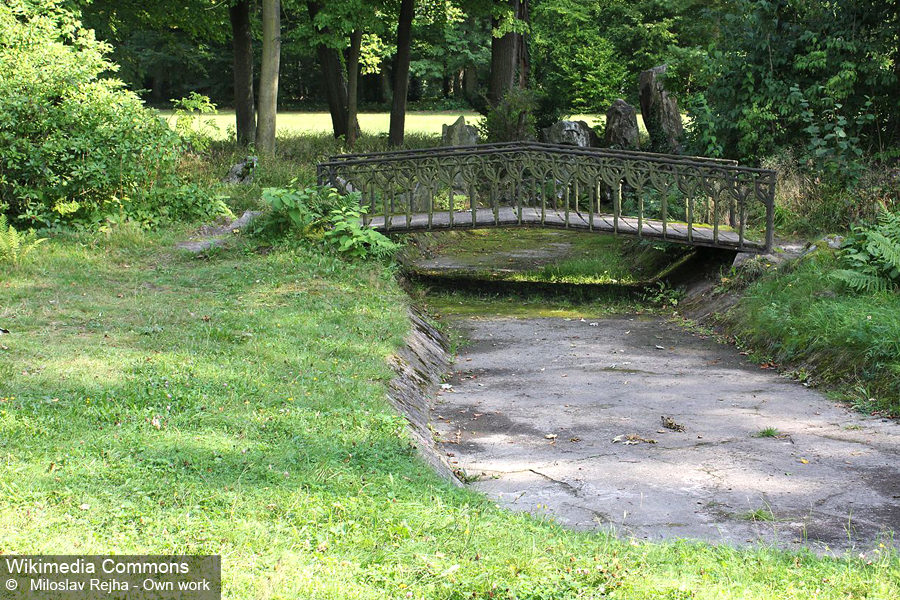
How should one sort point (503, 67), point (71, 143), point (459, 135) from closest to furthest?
point (71, 143) < point (459, 135) < point (503, 67)

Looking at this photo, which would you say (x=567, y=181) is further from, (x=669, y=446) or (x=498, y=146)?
(x=669, y=446)

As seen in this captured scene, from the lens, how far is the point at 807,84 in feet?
58.6

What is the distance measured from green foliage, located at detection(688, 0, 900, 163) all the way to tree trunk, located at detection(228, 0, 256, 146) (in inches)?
430

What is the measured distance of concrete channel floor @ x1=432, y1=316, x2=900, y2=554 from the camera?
6371 millimetres

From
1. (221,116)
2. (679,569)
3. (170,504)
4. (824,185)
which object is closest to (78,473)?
(170,504)

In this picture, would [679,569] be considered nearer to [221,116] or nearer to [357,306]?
[357,306]

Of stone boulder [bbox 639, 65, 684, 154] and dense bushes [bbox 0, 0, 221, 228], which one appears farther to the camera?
stone boulder [bbox 639, 65, 684, 154]

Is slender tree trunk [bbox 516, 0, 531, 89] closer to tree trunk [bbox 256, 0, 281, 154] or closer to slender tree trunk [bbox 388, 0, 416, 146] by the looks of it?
slender tree trunk [bbox 388, 0, 416, 146]

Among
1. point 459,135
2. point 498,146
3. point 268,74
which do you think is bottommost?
point 498,146

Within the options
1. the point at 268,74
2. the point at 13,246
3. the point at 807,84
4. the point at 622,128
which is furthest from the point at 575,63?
the point at 13,246

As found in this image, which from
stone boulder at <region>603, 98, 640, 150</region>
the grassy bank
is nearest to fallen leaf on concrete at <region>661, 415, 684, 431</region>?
the grassy bank

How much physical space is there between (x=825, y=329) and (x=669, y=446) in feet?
13.1

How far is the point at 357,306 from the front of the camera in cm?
1138

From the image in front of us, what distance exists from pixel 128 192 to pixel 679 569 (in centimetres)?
1243
